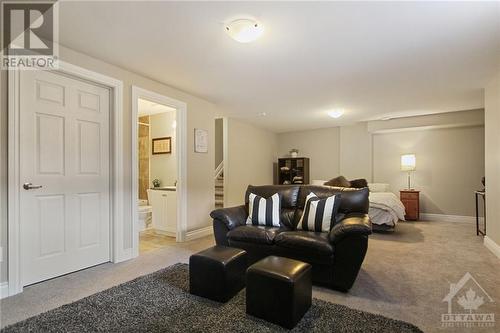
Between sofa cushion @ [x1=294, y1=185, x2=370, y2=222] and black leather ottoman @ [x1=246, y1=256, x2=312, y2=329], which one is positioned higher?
sofa cushion @ [x1=294, y1=185, x2=370, y2=222]

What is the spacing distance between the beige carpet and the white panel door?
0.24m

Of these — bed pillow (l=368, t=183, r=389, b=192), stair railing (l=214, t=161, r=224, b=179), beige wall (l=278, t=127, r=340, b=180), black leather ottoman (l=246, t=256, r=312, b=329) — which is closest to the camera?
black leather ottoman (l=246, t=256, r=312, b=329)

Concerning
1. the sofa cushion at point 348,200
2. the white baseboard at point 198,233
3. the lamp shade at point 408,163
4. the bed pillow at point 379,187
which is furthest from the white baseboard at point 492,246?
the white baseboard at point 198,233

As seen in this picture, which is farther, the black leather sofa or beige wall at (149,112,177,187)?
beige wall at (149,112,177,187)

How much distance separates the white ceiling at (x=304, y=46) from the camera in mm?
2006

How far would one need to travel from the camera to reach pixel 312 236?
8.08ft

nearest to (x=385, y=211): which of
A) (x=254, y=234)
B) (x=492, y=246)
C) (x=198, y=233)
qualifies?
(x=492, y=246)

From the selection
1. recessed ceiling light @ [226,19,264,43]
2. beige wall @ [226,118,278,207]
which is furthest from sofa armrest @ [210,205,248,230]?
beige wall @ [226,118,278,207]

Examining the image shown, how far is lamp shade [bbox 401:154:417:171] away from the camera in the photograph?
5.73 meters

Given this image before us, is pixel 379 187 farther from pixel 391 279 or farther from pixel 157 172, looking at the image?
pixel 157 172

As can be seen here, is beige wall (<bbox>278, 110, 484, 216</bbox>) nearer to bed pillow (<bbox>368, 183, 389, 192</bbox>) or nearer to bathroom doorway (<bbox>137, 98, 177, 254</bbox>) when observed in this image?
bed pillow (<bbox>368, 183, 389, 192</bbox>)

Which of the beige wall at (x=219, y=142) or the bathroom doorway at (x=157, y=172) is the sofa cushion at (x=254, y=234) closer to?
the bathroom doorway at (x=157, y=172)

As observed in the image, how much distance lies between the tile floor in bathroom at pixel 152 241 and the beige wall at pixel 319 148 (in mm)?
4651

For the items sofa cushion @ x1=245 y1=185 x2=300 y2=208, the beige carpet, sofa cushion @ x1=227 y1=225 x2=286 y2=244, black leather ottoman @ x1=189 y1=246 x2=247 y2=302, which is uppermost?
sofa cushion @ x1=245 y1=185 x2=300 y2=208
